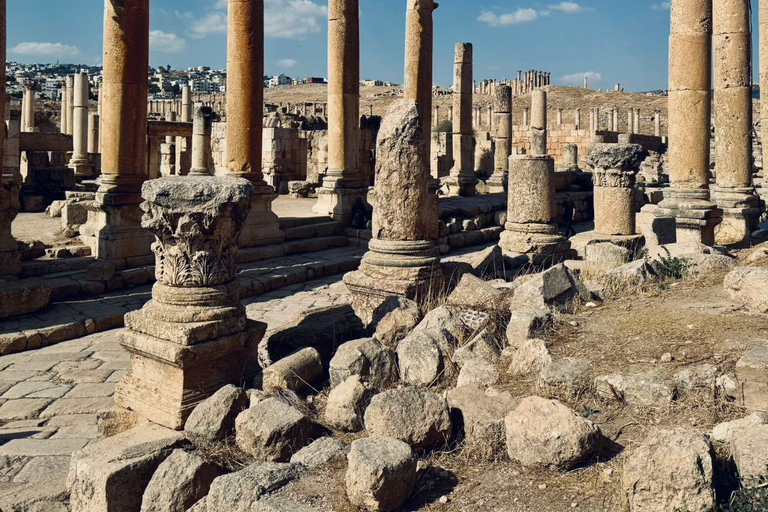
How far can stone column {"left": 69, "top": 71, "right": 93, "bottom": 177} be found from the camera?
2220cm

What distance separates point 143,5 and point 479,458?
9.50 m

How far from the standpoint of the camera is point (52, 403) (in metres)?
5.97

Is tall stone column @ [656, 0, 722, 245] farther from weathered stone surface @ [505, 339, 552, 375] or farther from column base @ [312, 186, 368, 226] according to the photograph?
column base @ [312, 186, 368, 226]

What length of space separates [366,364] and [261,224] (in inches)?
289

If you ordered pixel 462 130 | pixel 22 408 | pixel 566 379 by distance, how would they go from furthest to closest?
pixel 462 130, pixel 22 408, pixel 566 379

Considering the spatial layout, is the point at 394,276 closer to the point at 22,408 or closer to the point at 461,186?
the point at 22,408

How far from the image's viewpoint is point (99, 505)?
4.15 metres

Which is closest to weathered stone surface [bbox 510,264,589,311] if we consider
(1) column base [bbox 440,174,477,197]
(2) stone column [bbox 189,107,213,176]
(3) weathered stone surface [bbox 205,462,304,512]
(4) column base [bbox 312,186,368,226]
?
(3) weathered stone surface [bbox 205,462,304,512]

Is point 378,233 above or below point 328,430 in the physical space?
above

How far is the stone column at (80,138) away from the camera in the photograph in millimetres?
22203

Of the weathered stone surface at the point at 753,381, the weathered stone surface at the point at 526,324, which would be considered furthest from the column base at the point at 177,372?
the weathered stone surface at the point at 753,381

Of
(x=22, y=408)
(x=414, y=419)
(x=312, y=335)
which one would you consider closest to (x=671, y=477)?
(x=414, y=419)

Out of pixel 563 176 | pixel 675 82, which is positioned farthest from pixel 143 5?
pixel 563 176

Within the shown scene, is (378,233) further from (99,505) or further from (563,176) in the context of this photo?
(563,176)
